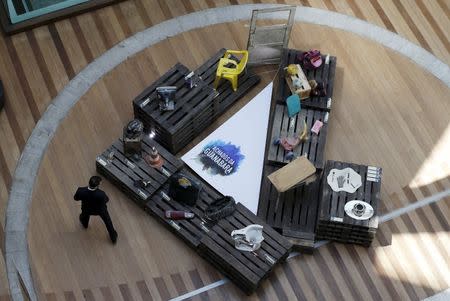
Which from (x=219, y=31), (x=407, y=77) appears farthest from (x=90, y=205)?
(x=407, y=77)

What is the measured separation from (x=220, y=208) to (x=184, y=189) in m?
0.76

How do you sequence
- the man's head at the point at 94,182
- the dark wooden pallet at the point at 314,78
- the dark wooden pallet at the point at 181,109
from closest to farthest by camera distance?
the man's head at the point at 94,182, the dark wooden pallet at the point at 181,109, the dark wooden pallet at the point at 314,78

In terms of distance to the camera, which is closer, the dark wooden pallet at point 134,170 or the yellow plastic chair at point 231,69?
the dark wooden pallet at point 134,170

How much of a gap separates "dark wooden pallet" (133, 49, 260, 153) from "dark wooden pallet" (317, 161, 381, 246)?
103 inches

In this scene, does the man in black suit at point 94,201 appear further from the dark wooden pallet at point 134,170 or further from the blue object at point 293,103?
the blue object at point 293,103

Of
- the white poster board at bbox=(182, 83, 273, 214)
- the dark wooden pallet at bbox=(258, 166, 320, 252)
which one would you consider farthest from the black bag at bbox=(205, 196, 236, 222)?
the dark wooden pallet at bbox=(258, 166, 320, 252)

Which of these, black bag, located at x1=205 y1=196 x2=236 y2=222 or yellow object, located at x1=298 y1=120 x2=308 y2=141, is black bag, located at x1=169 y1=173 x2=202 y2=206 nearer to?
black bag, located at x1=205 y1=196 x2=236 y2=222

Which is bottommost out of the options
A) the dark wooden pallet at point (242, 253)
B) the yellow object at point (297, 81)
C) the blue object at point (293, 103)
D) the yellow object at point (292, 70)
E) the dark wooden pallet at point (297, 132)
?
the dark wooden pallet at point (242, 253)

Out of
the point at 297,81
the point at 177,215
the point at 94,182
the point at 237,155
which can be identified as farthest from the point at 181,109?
the point at 94,182

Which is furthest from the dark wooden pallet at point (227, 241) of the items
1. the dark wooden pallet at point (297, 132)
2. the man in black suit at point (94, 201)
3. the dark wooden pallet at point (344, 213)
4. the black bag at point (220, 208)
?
the dark wooden pallet at point (297, 132)

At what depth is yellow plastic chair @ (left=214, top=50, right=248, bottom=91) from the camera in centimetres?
1844

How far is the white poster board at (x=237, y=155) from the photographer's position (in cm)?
1775

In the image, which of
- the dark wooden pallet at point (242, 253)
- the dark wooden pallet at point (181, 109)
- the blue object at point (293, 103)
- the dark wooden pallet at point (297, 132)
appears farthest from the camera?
the blue object at point (293, 103)

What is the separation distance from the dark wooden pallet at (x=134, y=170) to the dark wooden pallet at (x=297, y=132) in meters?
1.90
